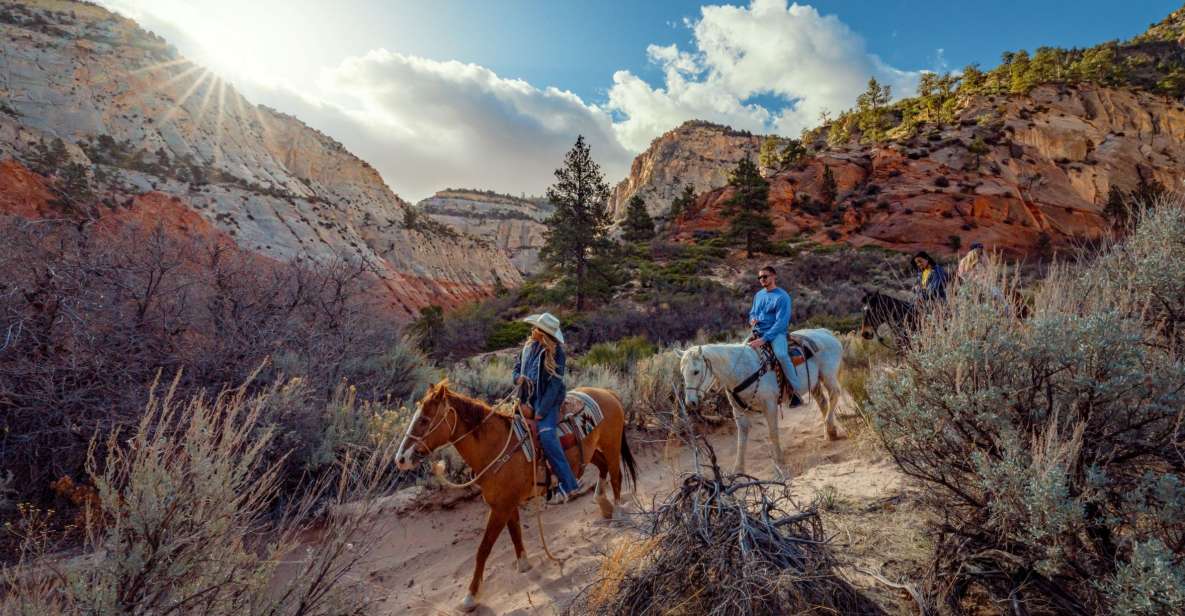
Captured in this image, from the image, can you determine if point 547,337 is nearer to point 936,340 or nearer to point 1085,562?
point 936,340

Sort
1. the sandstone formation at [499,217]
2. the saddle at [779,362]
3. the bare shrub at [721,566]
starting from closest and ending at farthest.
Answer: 1. the bare shrub at [721,566]
2. the saddle at [779,362]
3. the sandstone formation at [499,217]

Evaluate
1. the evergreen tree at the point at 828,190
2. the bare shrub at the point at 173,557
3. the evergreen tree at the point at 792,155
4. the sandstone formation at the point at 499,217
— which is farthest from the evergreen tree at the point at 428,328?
the sandstone formation at the point at 499,217

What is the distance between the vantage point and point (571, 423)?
4.87m

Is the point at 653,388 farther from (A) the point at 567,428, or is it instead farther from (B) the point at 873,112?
(B) the point at 873,112

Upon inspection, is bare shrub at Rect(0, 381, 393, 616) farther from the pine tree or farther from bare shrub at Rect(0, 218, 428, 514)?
the pine tree

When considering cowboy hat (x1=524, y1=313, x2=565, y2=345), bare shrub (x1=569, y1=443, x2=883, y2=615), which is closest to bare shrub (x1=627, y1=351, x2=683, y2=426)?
cowboy hat (x1=524, y1=313, x2=565, y2=345)

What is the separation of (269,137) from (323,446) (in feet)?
166

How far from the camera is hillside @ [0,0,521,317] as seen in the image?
76.6 feet

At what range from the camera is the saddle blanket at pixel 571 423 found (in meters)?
4.46

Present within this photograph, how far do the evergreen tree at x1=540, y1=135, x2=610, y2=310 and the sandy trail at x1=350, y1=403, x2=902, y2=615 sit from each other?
2163 cm

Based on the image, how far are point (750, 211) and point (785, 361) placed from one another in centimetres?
3372

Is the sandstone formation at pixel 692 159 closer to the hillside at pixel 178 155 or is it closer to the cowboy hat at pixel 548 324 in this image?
the hillside at pixel 178 155

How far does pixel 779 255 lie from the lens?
119 ft

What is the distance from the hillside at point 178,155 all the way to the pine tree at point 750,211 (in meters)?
23.9
